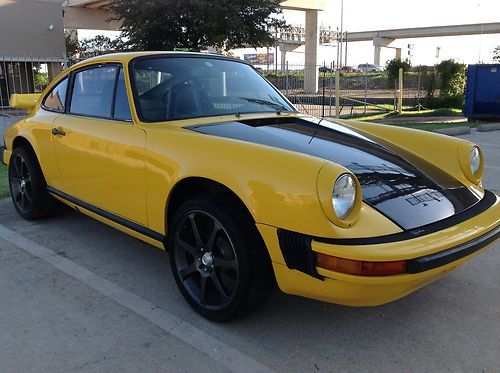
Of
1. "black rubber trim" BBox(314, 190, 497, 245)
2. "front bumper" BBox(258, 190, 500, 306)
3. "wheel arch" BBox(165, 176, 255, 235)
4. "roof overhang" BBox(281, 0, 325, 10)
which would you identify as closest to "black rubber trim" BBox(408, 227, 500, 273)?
"front bumper" BBox(258, 190, 500, 306)

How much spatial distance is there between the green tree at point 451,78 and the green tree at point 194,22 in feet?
26.2

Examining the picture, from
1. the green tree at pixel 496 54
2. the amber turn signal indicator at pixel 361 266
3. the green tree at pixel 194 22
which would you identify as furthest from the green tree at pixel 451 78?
the amber turn signal indicator at pixel 361 266

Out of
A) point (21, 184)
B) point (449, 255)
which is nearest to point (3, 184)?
point (21, 184)

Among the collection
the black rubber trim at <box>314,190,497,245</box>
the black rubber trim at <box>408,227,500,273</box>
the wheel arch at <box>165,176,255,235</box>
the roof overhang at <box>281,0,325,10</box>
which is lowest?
the black rubber trim at <box>408,227,500,273</box>

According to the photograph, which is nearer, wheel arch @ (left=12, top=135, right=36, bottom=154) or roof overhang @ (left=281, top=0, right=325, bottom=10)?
wheel arch @ (left=12, top=135, right=36, bottom=154)

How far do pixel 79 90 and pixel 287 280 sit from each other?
8.75 ft

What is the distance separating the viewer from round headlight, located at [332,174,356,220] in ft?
7.80

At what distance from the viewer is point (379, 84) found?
117 ft

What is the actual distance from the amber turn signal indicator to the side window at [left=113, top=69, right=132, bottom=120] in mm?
1876

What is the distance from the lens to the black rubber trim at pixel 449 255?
2.34 metres

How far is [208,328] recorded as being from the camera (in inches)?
112

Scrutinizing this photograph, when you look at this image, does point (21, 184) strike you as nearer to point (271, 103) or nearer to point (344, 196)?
point (271, 103)

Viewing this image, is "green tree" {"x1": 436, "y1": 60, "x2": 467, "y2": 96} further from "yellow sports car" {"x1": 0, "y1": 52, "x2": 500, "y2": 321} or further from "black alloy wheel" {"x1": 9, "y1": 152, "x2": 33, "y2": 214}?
"black alloy wheel" {"x1": 9, "y1": 152, "x2": 33, "y2": 214}

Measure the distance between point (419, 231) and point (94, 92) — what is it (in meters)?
2.74
